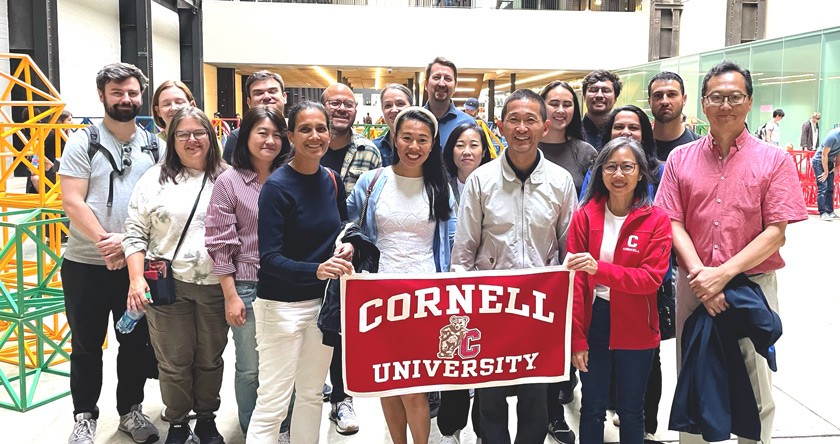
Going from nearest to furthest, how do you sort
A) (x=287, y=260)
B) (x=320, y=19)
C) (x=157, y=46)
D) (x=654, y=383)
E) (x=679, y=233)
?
(x=287, y=260), (x=679, y=233), (x=654, y=383), (x=157, y=46), (x=320, y=19)

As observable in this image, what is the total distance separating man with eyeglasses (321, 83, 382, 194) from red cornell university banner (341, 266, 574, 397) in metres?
1.33

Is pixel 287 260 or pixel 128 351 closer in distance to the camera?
pixel 287 260

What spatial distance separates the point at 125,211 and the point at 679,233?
3057 millimetres

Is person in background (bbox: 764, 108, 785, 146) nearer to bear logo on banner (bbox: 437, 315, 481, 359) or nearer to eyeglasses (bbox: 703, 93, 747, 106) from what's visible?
eyeglasses (bbox: 703, 93, 747, 106)

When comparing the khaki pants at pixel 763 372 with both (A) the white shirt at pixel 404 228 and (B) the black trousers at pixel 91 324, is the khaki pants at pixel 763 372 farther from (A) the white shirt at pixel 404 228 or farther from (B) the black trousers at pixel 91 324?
(B) the black trousers at pixel 91 324

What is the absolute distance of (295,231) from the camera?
3119 mm

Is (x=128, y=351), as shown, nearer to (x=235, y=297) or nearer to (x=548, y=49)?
(x=235, y=297)

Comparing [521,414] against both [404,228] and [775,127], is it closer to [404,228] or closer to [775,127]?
[404,228]

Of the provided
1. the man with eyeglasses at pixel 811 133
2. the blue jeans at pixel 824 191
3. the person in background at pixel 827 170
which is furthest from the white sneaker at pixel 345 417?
the man with eyeglasses at pixel 811 133

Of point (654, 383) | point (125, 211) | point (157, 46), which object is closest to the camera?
point (125, 211)

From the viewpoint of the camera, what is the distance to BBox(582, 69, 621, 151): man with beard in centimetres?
457

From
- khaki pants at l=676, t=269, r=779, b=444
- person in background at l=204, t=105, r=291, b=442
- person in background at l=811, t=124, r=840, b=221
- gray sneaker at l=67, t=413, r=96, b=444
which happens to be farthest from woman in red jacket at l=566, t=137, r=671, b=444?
person in background at l=811, t=124, r=840, b=221

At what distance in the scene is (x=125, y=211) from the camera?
3.79 meters

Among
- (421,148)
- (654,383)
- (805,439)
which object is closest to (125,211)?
(421,148)
